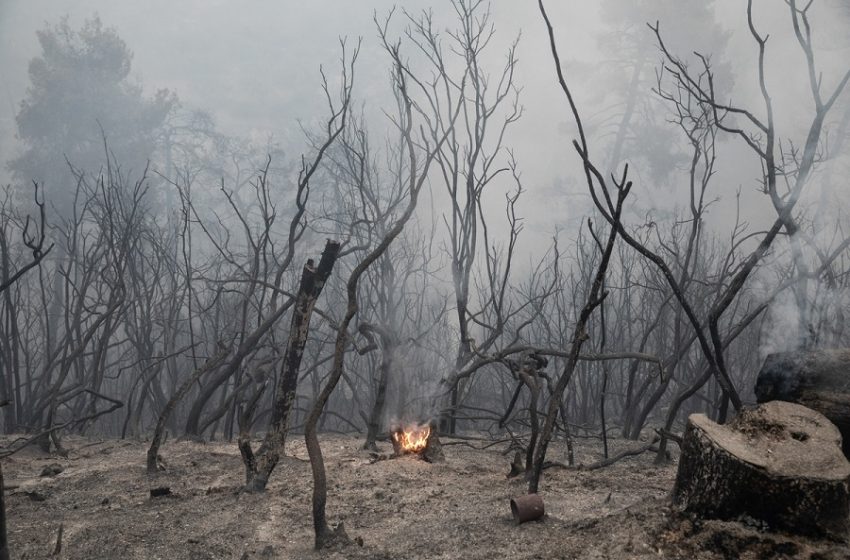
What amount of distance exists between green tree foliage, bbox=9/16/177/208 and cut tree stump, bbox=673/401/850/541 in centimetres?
2635

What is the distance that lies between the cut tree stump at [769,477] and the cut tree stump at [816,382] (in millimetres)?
779

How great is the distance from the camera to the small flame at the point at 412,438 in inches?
212

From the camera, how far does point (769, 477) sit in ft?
7.59

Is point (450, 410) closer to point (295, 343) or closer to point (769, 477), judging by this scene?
point (295, 343)

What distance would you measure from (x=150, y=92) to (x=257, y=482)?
210 feet

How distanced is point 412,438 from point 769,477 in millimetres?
3571

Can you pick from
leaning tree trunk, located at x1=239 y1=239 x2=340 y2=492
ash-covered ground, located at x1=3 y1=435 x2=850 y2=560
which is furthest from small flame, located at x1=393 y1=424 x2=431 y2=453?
leaning tree trunk, located at x1=239 y1=239 x2=340 y2=492

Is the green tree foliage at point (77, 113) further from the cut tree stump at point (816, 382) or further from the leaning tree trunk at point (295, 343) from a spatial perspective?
the cut tree stump at point (816, 382)

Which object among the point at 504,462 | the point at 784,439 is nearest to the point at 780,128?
the point at 504,462

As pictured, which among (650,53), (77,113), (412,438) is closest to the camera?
(412,438)

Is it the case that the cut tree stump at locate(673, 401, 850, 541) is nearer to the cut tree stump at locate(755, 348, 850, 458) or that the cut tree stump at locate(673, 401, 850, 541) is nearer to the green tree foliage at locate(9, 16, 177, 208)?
the cut tree stump at locate(755, 348, 850, 458)

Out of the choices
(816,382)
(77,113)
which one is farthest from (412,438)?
(77,113)

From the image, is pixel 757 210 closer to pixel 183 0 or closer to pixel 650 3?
pixel 650 3

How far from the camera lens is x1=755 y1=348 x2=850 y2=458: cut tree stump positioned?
10.9 ft
